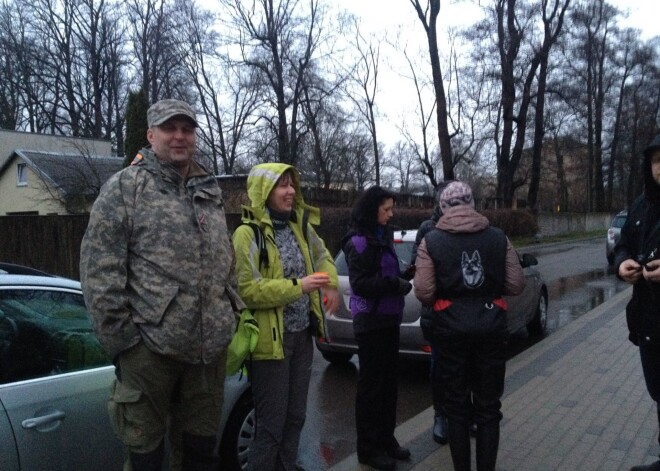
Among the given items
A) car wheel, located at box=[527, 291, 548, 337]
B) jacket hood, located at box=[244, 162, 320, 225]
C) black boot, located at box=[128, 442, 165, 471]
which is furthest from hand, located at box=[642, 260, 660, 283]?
car wheel, located at box=[527, 291, 548, 337]

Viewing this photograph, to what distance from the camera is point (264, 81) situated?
37.9 m

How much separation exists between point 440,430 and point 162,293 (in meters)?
2.81

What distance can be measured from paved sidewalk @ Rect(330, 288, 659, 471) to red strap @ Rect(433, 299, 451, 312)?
1.23m

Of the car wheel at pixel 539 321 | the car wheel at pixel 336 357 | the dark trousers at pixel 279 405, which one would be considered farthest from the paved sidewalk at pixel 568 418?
the car wheel at pixel 336 357

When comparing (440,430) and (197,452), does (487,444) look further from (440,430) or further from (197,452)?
(197,452)

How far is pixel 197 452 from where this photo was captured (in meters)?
2.70

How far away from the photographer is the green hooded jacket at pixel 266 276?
301 cm

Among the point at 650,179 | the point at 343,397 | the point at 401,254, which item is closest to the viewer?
the point at 650,179

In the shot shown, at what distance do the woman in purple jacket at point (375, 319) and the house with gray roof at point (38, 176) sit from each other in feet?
80.5

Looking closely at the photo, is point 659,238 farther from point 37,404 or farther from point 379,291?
point 37,404

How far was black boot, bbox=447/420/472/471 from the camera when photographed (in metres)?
3.47

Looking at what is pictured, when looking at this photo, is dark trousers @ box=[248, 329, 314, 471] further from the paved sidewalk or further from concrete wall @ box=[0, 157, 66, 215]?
concrete wall @ box=[0, 157, 66, 215]

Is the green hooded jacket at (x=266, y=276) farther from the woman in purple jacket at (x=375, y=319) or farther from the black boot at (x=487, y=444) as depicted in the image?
the black boot at (x=487, y=444)

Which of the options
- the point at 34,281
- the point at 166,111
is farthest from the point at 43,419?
the point at 166,111
